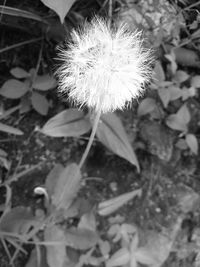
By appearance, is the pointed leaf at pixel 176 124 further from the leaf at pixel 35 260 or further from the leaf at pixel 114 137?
the leaf at pixel 35 260

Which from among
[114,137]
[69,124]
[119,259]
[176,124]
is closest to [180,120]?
[176,124]

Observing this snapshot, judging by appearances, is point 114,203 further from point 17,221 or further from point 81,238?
point 17,221

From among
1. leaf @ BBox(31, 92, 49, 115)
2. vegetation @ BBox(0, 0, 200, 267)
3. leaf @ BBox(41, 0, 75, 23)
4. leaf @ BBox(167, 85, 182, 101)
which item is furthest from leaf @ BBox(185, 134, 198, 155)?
leaf @ BBox(41, 0, 75, 23)

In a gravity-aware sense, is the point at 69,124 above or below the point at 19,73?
below

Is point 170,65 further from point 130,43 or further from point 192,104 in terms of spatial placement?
point 130,43

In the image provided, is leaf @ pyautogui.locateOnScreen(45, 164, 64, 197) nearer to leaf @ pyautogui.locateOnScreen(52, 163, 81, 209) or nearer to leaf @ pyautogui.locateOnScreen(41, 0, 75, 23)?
leaf @ pyautogui.locateOnScreen(52, 163, 81, 209)

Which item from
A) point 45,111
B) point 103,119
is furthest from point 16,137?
point 103,119
